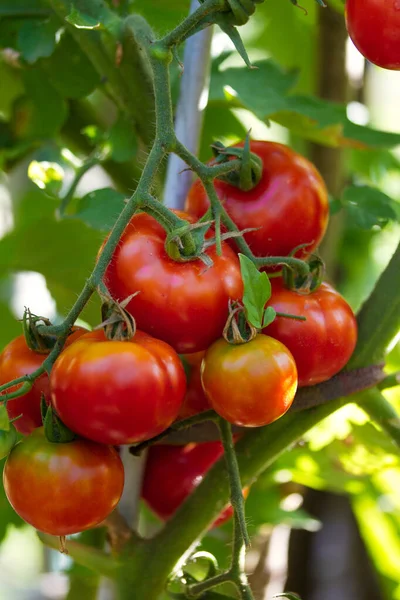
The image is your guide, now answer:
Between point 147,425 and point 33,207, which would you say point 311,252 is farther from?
point 33,207

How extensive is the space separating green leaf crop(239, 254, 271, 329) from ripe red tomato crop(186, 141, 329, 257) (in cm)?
11

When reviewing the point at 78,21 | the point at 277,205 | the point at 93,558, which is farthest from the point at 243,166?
the point at 93,558

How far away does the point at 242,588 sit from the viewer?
22.1 inches

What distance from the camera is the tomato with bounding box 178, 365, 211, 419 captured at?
0.67 metres

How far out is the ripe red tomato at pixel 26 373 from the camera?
55 cm

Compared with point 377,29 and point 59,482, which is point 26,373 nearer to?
point 59,482

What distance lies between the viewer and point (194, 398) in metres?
0.67

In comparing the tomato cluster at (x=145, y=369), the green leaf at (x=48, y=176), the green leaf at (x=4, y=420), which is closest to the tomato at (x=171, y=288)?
the tomato cluster at (x=145, y=369)

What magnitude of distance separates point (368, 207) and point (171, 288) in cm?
37

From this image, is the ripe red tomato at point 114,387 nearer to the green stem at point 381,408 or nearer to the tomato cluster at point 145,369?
the tomato cluster at point 145,369

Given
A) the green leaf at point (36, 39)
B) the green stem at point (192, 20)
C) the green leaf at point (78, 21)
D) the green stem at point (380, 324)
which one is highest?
the green stem at point (192, 20)

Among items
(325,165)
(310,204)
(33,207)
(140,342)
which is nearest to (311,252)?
(310,204)

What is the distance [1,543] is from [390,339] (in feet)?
1.66

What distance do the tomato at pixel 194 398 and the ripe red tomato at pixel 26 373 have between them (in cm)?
14
